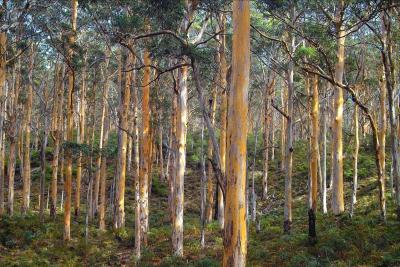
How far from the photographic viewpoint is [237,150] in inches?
237

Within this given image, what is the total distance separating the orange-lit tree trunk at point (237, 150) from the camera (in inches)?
229

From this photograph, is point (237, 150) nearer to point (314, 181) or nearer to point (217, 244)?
point (314, 181)

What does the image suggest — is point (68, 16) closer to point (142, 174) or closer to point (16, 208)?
point (142, 174)

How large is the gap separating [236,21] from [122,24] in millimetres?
6959

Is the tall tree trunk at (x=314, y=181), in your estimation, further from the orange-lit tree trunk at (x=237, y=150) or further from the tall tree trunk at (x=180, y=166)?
the orange-lit tree trunk at (x=237, y=150)

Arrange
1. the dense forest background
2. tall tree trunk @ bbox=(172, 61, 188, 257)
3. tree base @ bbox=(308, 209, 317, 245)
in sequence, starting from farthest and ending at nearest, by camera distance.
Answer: tall tree trunk @ bbox=(172, 61, 188, 257) < tree base @ bbox=(308, 209, 317, 245) < the dense forest background

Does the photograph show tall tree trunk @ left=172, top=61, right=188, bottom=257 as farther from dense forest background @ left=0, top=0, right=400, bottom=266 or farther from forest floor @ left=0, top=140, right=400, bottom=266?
forest floor @ left=0, top=140, right=400, bottom=266

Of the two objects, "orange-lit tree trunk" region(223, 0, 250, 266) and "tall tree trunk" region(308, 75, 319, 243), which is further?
"tall tree trunk" region(308, 75, 319, 243)

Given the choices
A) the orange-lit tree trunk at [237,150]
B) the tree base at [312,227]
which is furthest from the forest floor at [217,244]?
the orange-lit tree trunk at [237,150]

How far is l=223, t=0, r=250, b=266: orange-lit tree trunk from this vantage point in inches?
229

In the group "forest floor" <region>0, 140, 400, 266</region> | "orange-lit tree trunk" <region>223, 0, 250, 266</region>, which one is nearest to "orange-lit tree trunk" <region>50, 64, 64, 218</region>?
"forest floor" <region>0, 140, 400, 266</region>

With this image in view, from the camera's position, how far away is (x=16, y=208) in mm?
24859

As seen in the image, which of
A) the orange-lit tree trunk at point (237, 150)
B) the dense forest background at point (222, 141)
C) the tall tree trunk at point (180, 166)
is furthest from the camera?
the tall tree trunk at point (180, 166)

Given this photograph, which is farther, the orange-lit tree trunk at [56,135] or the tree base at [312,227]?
the orange-lit tree trunk at [56,135]
